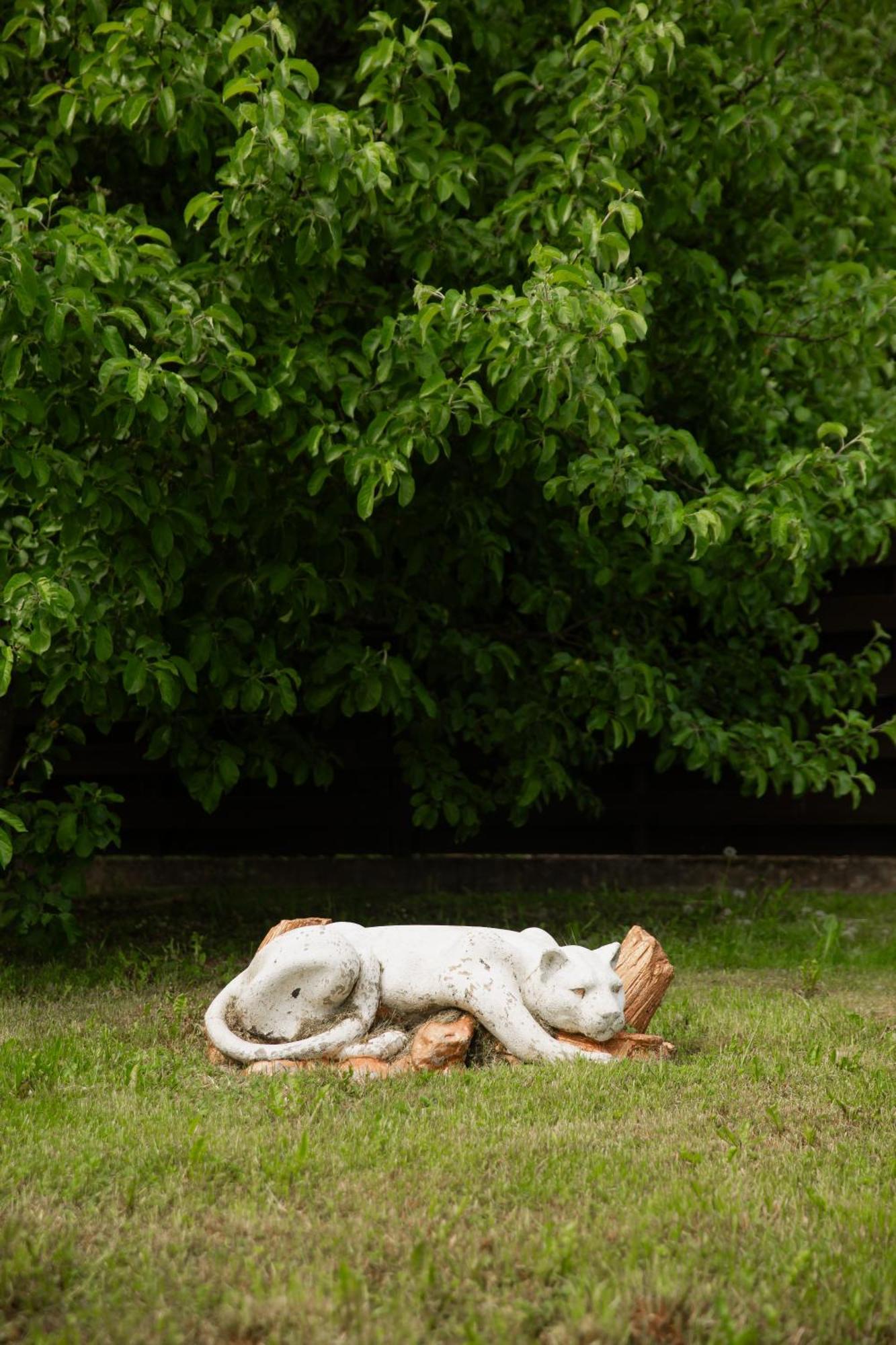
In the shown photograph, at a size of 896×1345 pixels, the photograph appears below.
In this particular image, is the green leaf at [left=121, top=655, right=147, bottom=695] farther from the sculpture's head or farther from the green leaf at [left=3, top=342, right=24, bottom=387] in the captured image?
the sculpture's head

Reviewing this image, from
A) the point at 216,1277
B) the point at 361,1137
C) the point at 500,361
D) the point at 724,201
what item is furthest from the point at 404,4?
the point at 216,1277

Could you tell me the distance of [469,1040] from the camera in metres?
4.41

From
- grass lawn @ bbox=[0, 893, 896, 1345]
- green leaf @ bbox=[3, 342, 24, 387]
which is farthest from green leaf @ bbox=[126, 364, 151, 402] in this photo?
grass lawn @ bbox=[0, 893, 896, 1345]

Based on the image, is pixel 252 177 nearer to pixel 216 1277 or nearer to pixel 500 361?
pixel 500 361

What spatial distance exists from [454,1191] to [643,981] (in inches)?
66.5

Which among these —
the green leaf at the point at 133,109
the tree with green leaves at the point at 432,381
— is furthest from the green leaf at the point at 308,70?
the green leaf at the point at 133,109

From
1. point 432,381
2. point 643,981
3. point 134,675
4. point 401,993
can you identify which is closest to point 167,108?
point 432,381

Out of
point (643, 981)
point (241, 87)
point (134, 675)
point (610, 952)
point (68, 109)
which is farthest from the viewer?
point (68, 109)

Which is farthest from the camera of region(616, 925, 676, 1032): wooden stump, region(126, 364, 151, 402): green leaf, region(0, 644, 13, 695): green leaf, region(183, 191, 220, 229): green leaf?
region(183, 191, 220, 229): green leaf

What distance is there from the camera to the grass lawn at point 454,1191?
2.57 metres

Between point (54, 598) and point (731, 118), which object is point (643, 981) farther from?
point (731, 118)

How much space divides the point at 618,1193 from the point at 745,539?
4.46 meters

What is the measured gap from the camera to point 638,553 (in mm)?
7715

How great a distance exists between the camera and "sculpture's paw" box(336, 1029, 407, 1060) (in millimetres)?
4375
